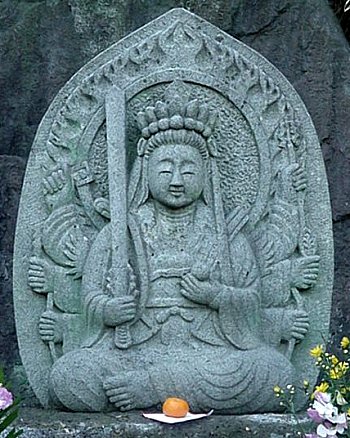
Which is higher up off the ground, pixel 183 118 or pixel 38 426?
pixel 183 118

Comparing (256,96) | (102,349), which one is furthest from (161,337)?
(256,96)

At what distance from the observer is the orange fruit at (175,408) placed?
4.92 metres

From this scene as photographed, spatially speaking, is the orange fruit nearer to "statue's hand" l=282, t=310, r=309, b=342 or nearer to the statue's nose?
"statue's hand" l=282, t=310, r=309, b=342

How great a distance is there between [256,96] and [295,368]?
104 centimetres

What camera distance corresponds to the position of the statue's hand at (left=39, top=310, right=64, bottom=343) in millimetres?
5320

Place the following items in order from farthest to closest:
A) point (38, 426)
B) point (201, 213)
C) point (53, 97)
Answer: point (53, 97) < point (201, 213) < point (38, 426)

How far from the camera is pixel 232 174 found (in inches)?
214

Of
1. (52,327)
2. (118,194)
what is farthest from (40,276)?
(118,194)

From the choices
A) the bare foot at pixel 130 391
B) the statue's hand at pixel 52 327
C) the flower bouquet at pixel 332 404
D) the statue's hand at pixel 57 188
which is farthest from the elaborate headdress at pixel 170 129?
the flower bouquet at pixel 332 404

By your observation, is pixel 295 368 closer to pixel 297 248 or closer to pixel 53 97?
pixel 297 248

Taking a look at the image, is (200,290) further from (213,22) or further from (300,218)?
(213,22)

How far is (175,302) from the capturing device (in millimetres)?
5227

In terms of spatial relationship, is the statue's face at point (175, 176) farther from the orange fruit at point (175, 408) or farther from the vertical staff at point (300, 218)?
the orange fruit at point (175, 408)

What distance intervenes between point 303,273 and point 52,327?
3.17ft
